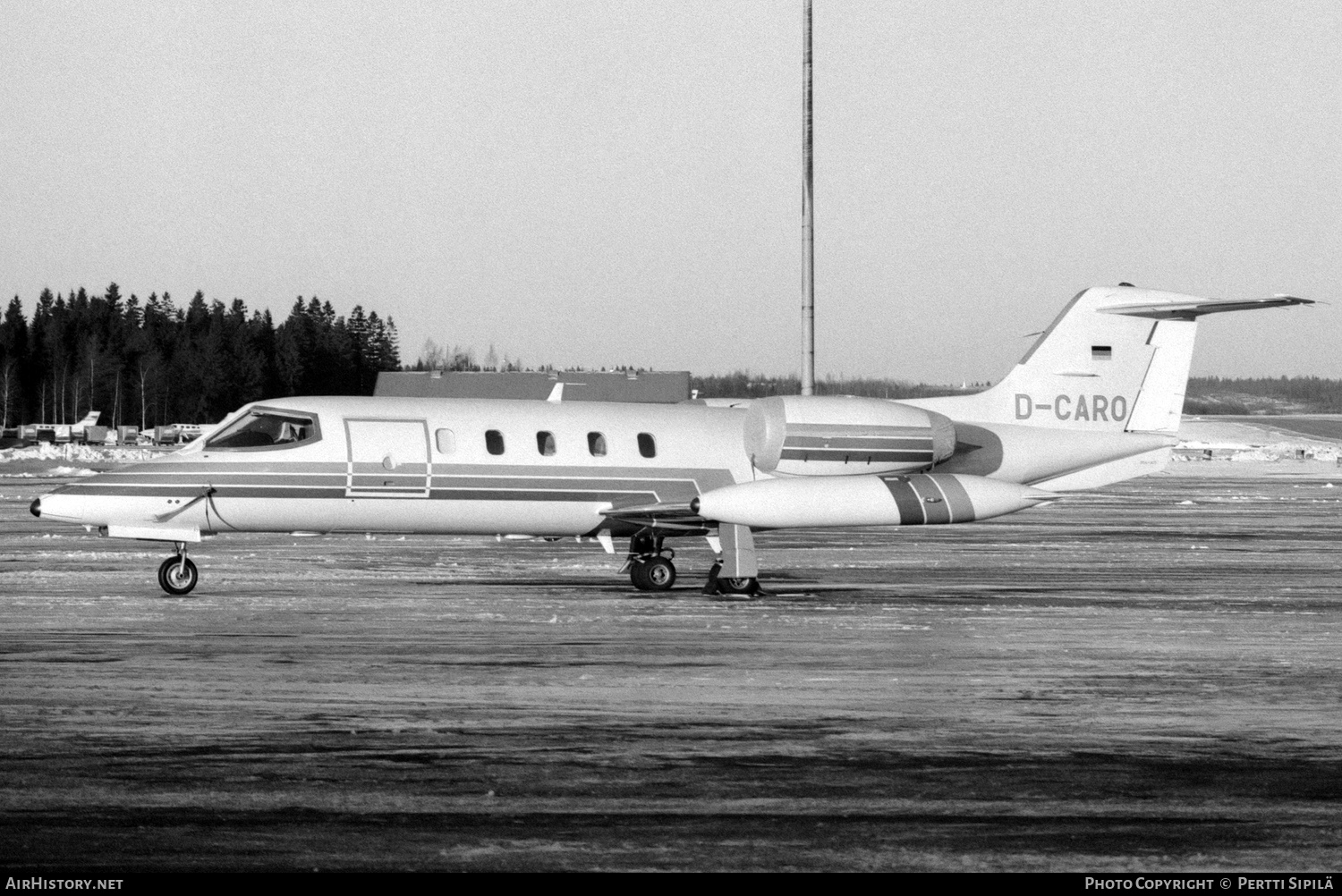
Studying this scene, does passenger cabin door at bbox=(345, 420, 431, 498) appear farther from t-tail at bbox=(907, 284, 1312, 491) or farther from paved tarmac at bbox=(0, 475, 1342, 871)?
t-tail at bbox=(907, 284, 1312, 491)

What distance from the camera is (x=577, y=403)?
2227cm

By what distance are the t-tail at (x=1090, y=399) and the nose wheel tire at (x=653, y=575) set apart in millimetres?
4558

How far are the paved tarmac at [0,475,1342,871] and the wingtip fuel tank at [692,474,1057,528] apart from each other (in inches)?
42.6

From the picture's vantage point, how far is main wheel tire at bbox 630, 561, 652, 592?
2130 centimetres

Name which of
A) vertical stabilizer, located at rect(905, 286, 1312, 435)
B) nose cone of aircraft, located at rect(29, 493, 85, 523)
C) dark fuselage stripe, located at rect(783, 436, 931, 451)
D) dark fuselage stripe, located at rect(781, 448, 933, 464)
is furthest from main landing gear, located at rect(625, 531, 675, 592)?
nose cone of aircraft, located at rect(29, 493, 85, 523)

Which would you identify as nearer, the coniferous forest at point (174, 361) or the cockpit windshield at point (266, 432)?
the cockpit windshield at point (266, 432)

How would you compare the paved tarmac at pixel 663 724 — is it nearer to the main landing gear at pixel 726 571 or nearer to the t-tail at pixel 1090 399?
the main landing gear at pixel 726 571

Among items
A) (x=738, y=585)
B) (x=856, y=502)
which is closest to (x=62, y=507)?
(x=738, y=585)

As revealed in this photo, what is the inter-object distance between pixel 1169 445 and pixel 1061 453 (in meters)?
1.74

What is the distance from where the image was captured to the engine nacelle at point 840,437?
20.7 m

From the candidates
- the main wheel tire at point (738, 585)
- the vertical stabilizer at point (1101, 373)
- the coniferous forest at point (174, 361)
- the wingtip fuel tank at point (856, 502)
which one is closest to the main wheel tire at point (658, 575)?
the main wheel tire at point (738, 585)

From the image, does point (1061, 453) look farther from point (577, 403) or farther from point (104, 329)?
point (104, 329)

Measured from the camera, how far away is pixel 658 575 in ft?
70.1

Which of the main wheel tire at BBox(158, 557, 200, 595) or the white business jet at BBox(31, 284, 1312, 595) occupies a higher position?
the white business jet at BBox(31, 284, 1312, 595)
